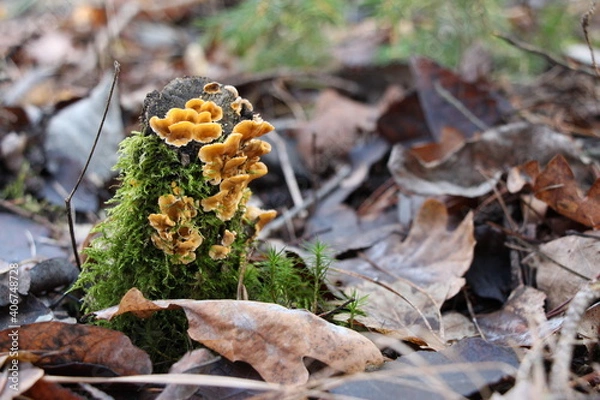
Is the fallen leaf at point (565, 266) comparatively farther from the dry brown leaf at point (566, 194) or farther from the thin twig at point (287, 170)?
the thin twig at point (287, 170)

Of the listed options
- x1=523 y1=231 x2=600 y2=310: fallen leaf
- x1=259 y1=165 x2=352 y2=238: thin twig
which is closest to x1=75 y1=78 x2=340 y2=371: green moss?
x1=523 y1=231 x2=600 y2=310: fallen leaf

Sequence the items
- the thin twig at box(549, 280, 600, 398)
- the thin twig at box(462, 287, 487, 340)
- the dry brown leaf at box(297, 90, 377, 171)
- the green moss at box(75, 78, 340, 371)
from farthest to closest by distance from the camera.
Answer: the dry brown leaf at box(297, 90, 377, 171), the thin twig at box(462, 287, 487, 340), the green moss at box(75, 78, 340, 371), the thin twig at box(549, 280, 600, 398)

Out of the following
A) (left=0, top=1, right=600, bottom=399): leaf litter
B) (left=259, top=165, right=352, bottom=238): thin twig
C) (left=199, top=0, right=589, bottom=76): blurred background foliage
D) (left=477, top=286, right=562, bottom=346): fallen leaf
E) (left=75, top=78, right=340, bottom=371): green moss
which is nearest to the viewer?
(left=0, top=1, right=600, bottom=399): leaf litter

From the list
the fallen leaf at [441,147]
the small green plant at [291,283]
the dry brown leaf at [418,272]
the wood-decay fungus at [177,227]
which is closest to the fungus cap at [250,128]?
the wood-decay fungus at [177,227]

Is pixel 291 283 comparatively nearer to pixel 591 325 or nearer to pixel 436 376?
pixel 436 376

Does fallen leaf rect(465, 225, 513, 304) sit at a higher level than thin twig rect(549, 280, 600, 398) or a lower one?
lower

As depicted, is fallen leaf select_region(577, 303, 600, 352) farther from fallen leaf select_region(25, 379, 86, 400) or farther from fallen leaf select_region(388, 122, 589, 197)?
fallen leaf select_region(25, 379, 86, 400)

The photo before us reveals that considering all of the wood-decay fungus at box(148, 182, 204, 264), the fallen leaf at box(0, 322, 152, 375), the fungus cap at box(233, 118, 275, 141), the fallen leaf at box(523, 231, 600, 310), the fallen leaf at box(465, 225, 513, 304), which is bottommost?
the fallen leaf at box(465, 225, 513, 304)

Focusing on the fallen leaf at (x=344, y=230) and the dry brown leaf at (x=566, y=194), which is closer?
the dry brown leaf at (x=566, y=194)
